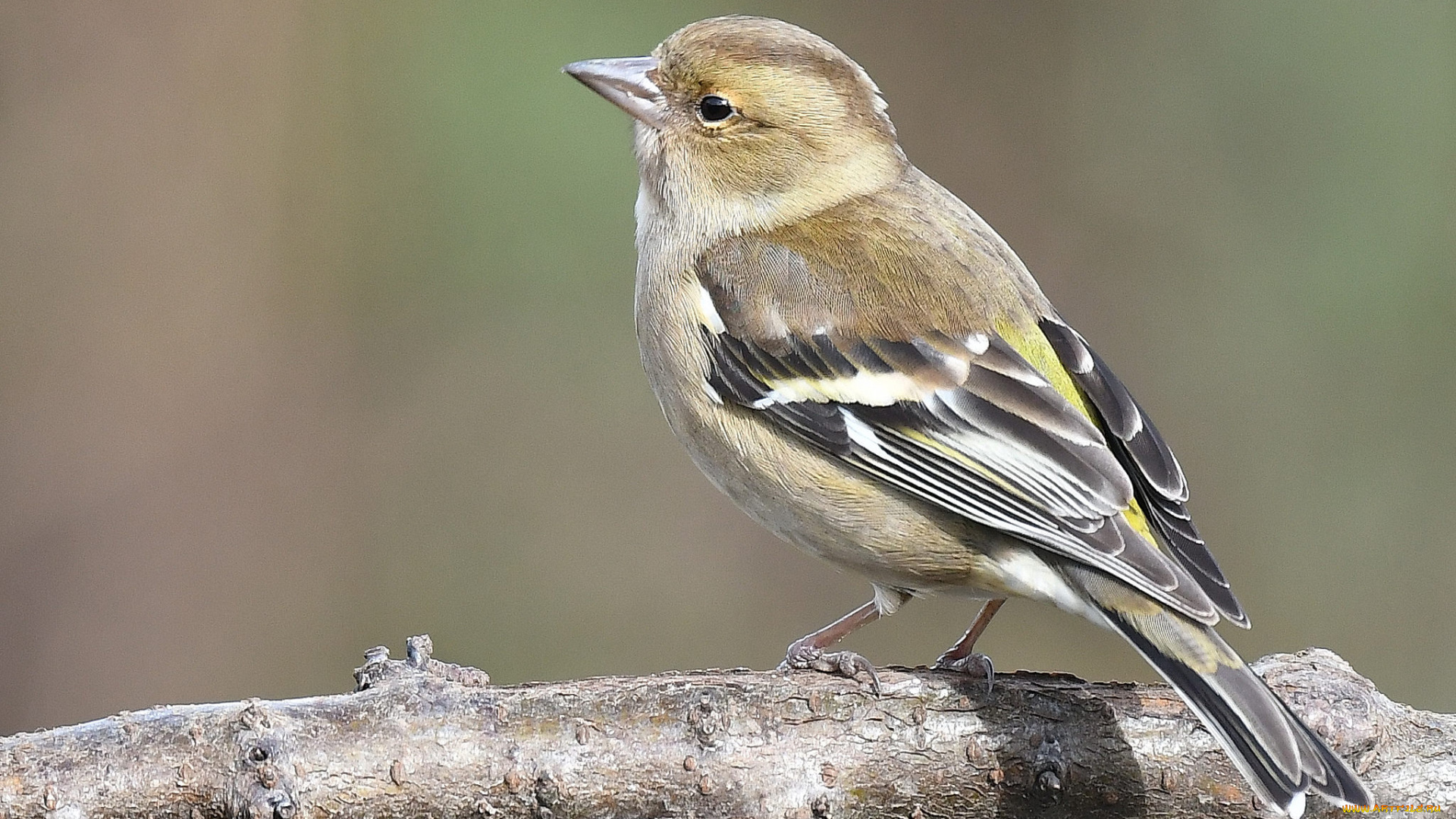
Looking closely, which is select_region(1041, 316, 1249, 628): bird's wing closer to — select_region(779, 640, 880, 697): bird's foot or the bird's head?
select_region(779, 640, 880, 697): bird's foot

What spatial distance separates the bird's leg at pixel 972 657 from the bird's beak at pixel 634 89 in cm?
203

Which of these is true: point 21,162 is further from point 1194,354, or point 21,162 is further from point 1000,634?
point 1194,354

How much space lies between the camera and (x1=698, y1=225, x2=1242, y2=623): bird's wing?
4.00m

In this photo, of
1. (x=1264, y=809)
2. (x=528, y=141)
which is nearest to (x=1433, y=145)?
(x=528, y=141)

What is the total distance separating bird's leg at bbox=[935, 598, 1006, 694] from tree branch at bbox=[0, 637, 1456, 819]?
0.05 meters

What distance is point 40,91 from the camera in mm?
8180

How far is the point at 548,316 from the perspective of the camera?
8586 millimetres

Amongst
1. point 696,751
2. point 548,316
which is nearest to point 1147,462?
point 696,751

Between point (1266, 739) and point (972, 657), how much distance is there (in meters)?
0.91

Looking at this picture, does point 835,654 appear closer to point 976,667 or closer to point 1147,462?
point 976,667

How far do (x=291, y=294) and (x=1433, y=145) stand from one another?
665 centimetres

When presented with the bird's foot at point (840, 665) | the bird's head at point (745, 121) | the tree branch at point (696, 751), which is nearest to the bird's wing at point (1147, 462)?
the tree branch at point (696, 751)

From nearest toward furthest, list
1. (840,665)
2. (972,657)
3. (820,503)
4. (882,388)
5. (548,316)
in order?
1. (840,665)
2. (972,657)
3. (820,503)
4. (882,388)
5. (548,316)

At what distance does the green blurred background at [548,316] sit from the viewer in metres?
7.91
